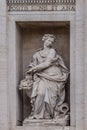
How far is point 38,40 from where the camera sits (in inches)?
568

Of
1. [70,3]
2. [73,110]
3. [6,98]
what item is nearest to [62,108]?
[73,110]

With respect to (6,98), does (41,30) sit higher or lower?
higher

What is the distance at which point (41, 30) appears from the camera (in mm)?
14461

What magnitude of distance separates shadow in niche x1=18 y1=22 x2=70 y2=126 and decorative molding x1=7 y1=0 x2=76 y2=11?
365 mm

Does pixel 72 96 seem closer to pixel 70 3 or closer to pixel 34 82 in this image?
pixel 34 82

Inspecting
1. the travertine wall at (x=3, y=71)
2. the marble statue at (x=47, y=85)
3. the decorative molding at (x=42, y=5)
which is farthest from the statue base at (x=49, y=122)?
the decorative molding at (x=42, y=5)

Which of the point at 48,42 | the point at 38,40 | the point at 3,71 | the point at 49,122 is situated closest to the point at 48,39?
the point at 48,42

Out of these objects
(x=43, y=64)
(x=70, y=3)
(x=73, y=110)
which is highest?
(x=70, y=3)

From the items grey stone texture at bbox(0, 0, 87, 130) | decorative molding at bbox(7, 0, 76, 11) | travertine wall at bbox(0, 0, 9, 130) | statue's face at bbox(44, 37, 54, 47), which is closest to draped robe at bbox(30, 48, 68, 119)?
statue's face at bbox(44, 37, 54, 47)

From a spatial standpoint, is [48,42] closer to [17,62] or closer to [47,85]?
[17,62]

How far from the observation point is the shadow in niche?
46.9 ft

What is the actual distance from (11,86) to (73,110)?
1.35 metres

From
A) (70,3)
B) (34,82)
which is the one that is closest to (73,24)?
(70,3)

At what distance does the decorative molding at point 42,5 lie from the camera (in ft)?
45.7
